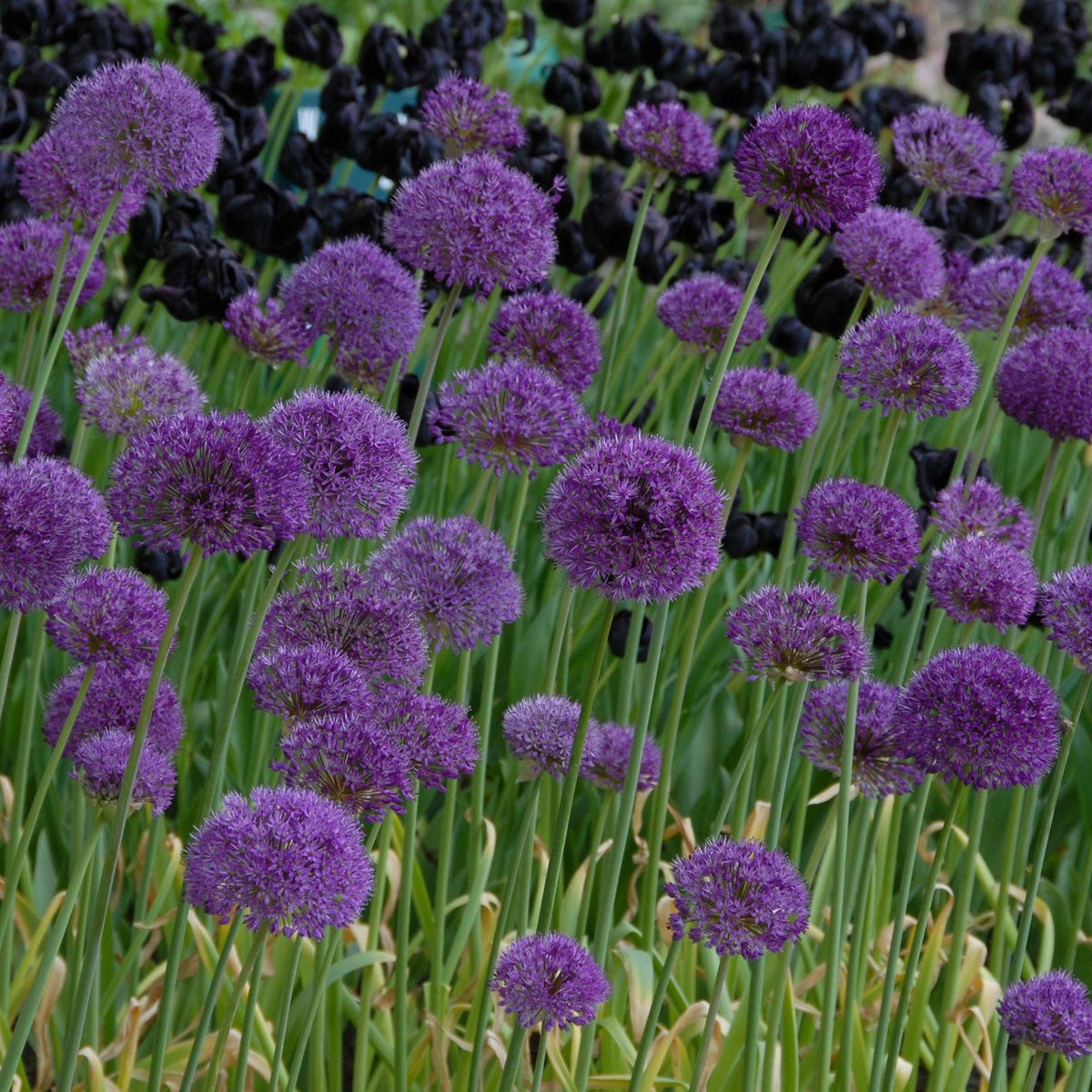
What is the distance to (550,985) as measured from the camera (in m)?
1.46

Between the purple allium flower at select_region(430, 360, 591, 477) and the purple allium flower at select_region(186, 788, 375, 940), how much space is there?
0.67 meters

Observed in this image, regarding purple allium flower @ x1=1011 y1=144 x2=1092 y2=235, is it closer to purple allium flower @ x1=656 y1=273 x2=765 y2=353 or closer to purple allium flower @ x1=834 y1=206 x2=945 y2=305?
purple allium flower @ x1=834 y1=206 x2=945 y2=305

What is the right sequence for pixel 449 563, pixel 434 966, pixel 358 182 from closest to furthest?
1. pixel 449 563
2. pixel 434 966
3. pixel 358 182

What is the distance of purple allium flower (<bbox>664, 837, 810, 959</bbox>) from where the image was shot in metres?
1.42

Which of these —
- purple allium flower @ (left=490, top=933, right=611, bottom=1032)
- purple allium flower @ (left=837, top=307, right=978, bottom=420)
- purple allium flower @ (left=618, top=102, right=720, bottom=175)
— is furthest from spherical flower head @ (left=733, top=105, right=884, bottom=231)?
purple allium flower @ (left=618, top=102, right=720, bottom=175)

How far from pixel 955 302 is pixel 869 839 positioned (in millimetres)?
1040

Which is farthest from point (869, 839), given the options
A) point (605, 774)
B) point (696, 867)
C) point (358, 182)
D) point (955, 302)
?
point (358, 182)

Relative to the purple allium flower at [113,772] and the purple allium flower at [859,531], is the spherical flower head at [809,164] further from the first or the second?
the purple allium flower at [113,772]

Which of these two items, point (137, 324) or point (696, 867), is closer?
point (696, 867)

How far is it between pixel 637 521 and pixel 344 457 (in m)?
0.26

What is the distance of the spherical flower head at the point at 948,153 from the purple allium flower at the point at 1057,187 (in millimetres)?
491

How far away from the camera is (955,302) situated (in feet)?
8.93

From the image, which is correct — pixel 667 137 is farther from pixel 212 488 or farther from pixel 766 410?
pixel 212 488

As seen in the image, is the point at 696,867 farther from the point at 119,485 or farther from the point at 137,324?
the point at 137,324
